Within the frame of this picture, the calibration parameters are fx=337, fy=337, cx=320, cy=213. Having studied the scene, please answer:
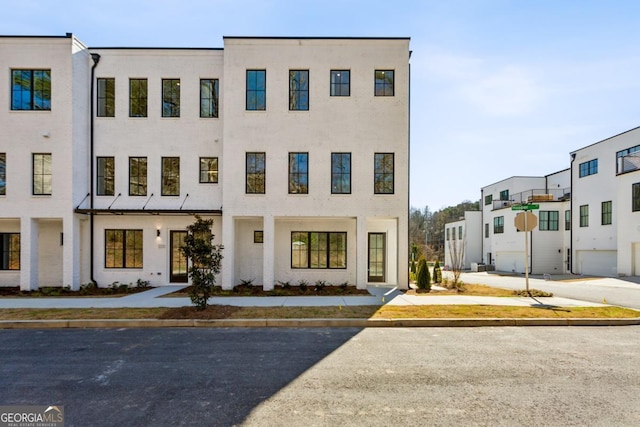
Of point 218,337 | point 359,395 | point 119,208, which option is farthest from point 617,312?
point 119,208

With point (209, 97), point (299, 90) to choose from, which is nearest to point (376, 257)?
point (299, 90)

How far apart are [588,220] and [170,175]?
1141 inches

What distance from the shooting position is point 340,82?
14.3 m

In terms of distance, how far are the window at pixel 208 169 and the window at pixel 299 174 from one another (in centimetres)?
341

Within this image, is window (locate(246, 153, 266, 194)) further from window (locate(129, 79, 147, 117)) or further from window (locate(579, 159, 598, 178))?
window (locate(579, 159, 598, 178))

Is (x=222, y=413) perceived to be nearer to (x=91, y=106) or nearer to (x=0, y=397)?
(x=0, y=397)

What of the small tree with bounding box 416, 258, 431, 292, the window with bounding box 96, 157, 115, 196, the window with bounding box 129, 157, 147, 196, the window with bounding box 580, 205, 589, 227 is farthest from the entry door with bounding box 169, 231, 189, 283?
the window with bounding box 580, 205, 589, 227

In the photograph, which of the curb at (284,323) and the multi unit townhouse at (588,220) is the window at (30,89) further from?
the multi unit townhouse at (588,220)

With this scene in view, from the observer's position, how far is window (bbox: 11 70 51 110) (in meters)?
13.9

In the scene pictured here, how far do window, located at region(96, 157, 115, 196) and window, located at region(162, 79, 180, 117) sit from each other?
3307mm

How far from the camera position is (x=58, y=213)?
1364 cm

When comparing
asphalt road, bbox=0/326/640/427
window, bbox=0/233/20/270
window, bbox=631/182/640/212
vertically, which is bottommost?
asphalt road, bbox=0/326/640/427

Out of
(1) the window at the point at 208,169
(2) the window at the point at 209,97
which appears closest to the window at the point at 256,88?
(2) the window at the point at 209,97

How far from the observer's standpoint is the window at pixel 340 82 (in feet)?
47.0
